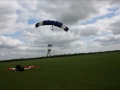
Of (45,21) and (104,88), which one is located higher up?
(45,21)

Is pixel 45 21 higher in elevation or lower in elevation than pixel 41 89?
higher

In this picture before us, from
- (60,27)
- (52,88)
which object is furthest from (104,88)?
(60,27)

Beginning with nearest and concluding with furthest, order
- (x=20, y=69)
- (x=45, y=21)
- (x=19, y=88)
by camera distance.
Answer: (x=19, y=88), (x=20, y=69), (x=45, y=21)

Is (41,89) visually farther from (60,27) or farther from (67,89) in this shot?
(60,27)

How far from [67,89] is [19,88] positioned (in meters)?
4.25

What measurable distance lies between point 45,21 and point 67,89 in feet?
86.4

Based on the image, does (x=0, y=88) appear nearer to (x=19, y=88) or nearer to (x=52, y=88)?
(x=19, y=88)

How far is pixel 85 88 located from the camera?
52.0 feet

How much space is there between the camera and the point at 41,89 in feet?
54.4

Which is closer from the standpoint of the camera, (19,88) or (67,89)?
(67,89)

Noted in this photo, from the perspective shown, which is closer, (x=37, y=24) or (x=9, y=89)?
(x=9, y=89)

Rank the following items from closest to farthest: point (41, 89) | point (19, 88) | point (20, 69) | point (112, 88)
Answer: point (112, 88)
point (41, 89)
point (19, 88)
point (20, 69)

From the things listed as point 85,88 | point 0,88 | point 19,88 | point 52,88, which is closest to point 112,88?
point 85,88

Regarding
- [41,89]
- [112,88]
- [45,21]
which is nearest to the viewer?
[112,88]
